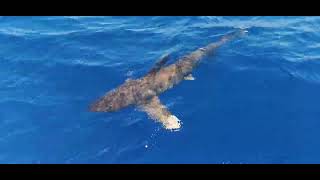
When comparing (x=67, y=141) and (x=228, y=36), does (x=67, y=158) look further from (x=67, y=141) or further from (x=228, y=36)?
(x=228, y=36)

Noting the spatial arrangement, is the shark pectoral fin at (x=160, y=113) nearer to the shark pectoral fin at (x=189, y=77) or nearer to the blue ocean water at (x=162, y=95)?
the blue ocean water at (x=162, y=95)

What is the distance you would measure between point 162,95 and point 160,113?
4.03 ft

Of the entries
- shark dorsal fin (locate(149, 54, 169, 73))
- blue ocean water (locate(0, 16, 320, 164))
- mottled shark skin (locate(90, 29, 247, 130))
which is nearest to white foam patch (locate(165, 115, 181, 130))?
mottled shark skin (locate(90, 29, 247, 130))

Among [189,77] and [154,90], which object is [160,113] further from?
[189,77]

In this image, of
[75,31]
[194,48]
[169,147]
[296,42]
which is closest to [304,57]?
[296,42]

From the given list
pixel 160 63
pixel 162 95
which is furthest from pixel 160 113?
pixel 160 63

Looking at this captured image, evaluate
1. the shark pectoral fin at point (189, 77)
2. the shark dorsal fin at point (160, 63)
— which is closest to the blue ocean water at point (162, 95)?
the shark pectoral fin at point (189, 77)

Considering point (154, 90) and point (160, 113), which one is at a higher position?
point (154, 90)

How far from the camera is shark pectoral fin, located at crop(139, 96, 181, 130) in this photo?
→ 34.0 ft

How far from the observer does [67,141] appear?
32.9 ft

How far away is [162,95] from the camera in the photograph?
11727 mm

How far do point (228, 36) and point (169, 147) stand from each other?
6.53 metres

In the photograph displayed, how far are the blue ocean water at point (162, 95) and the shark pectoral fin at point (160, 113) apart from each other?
0.62 feet

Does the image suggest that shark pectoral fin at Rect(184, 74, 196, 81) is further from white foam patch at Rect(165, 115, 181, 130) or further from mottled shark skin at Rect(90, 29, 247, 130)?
white foam patch at Rect(165, 115, 181, 130)
